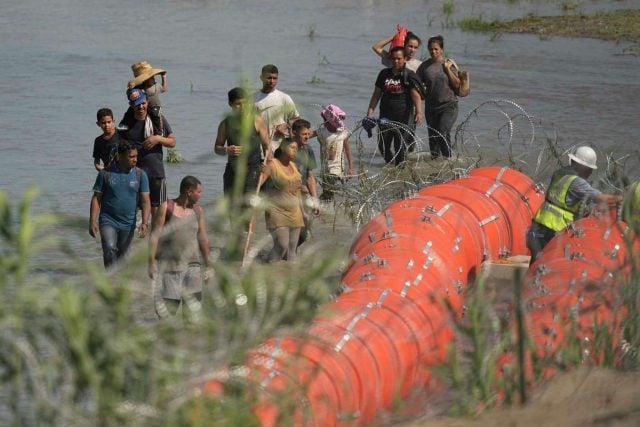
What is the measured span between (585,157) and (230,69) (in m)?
16.2

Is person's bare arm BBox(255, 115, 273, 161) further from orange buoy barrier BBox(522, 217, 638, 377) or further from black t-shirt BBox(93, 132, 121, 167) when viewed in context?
orange buoy barrier BBox(522, 217, 638, 377)

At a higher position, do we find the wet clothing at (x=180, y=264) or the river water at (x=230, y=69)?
the wet clothing at (x=180, y=264)

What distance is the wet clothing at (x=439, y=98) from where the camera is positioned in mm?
17219

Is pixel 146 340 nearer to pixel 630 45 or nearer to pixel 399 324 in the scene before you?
pixel 399 324

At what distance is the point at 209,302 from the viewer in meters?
5.11

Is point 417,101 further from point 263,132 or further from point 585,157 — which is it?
point 585,157

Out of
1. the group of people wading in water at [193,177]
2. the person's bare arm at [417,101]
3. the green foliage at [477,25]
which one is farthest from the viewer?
the green foliage at [477,25]

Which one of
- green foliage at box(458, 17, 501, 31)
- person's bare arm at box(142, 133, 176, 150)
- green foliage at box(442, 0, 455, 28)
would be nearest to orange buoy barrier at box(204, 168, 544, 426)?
person's bare arm at box(142, 133, 176, 150)

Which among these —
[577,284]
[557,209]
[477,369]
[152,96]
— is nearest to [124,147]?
[152,96]

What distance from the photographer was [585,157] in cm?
1128

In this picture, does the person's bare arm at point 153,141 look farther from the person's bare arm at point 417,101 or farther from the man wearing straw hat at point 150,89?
the person's bare arm at point 417,101

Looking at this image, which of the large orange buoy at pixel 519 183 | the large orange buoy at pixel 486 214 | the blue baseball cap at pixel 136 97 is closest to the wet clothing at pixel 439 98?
the large orange buoy at pixel 519 183

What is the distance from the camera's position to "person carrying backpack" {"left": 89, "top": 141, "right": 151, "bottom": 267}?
11031 millimetres

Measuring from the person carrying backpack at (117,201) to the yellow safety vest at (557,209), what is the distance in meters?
3.39
